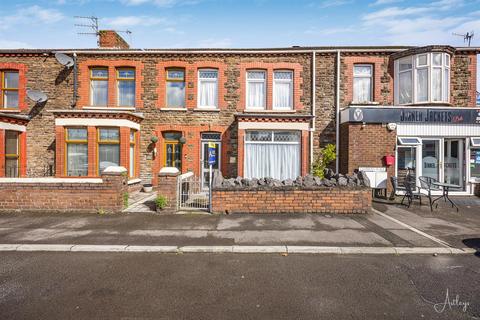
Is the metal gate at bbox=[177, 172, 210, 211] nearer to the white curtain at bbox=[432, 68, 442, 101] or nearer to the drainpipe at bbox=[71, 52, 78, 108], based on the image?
the drainpipe at bbox=[71, 52, 78, 108]

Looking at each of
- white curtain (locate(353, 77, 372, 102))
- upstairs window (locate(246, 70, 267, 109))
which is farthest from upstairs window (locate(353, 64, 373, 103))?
upstairs window (locate(246, 70, 267, 109))

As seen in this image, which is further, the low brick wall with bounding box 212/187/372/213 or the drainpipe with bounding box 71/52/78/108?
the drainpipe with bounding box 71/52/78/108

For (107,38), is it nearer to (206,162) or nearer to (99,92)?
(99,92)

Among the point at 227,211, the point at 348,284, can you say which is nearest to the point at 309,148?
the point at 227,211

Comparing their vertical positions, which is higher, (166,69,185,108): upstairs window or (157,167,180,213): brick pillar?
(166,69,185,108): upstairs window

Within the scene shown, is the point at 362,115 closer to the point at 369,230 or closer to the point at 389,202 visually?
the point at 389,202

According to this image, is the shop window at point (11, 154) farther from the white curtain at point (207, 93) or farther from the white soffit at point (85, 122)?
the white curtain at point (207, 93)

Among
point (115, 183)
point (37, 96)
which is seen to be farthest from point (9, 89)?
point (115, 183)

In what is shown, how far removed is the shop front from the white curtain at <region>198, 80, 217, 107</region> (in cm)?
673

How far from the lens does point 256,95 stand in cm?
1291

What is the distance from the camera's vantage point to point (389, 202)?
382 inches

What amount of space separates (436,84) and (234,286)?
13.8m

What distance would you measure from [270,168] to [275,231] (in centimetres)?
543

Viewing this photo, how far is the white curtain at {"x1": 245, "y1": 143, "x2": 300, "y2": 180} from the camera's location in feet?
36.9
